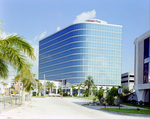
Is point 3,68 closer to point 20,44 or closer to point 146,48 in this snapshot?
point 20,44

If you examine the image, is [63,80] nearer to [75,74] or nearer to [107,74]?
[75,74]

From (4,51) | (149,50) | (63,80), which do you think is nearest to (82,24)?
(63,80)

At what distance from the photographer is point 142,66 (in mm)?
37750

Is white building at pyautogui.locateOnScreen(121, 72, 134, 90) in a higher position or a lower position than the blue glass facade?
lower

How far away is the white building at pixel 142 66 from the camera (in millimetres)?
35906

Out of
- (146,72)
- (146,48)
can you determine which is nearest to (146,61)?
(146,72)

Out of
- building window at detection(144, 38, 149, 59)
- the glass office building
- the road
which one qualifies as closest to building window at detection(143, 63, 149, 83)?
building window at detection(144, 38, 149, 59)

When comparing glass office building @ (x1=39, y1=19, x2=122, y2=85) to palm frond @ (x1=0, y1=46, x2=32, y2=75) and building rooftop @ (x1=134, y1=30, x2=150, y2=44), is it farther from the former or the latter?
palm frond @ (x1=0, y1=46, x2=32, y2=75)

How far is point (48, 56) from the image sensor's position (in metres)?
143

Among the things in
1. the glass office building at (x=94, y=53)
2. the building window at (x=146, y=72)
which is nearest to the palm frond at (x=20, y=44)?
the building window at (x=146, y=72)

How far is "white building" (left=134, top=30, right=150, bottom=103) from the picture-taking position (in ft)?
118

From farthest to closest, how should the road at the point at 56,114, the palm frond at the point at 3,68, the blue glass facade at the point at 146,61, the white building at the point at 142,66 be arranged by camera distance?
the white building at the point at 142,66 → the blue glass facade at the point at 146,61 → the road at the point at 56,114 → the palm frond at the point at 3,68

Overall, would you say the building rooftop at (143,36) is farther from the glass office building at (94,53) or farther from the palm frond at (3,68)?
the glass office building at (94,53)

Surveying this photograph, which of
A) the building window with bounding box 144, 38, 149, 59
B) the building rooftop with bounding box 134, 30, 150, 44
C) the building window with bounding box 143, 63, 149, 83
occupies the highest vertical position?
the building rooftop with bounding box 134, 30, 150, 44
